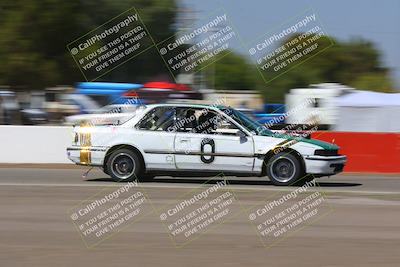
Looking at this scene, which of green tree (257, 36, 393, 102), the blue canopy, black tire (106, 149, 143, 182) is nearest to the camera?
black tire (106, 149, 143, 182)

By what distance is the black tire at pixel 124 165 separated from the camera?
1322 centimetres

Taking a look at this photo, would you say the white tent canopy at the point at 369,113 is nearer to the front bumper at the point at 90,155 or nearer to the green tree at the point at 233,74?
the front bumper at the point at 90,155

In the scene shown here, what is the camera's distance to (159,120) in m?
13.3

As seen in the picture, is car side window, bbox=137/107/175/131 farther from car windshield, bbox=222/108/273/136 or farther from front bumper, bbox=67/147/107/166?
car windshield, bbox=222/108/273/136

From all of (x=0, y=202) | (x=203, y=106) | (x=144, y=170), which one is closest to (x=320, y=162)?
(x=203, y=106)

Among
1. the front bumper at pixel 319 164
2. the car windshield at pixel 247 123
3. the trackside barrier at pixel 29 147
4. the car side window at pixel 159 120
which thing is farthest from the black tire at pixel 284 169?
the trackside barrier at pixel 29 147

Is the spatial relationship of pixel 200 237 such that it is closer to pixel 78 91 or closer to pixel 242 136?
pixel 242 136

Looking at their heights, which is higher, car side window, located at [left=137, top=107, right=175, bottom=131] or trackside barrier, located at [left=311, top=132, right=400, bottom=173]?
car side window, located at [left=137, top=107, right=175, bottom=131]

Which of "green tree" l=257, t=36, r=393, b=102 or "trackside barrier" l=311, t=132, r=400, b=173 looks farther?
"green tree" l=257, t=36, r=393, b=102

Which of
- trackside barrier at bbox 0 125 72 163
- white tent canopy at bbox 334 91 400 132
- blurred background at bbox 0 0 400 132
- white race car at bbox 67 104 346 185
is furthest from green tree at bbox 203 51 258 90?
white race car at bbox 67 104 346 185

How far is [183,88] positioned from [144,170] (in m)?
20.9

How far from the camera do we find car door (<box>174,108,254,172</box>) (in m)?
12.9

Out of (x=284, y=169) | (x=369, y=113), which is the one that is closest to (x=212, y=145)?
(x=284, y=169)

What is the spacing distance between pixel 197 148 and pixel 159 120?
Answer: 0.96 meters
